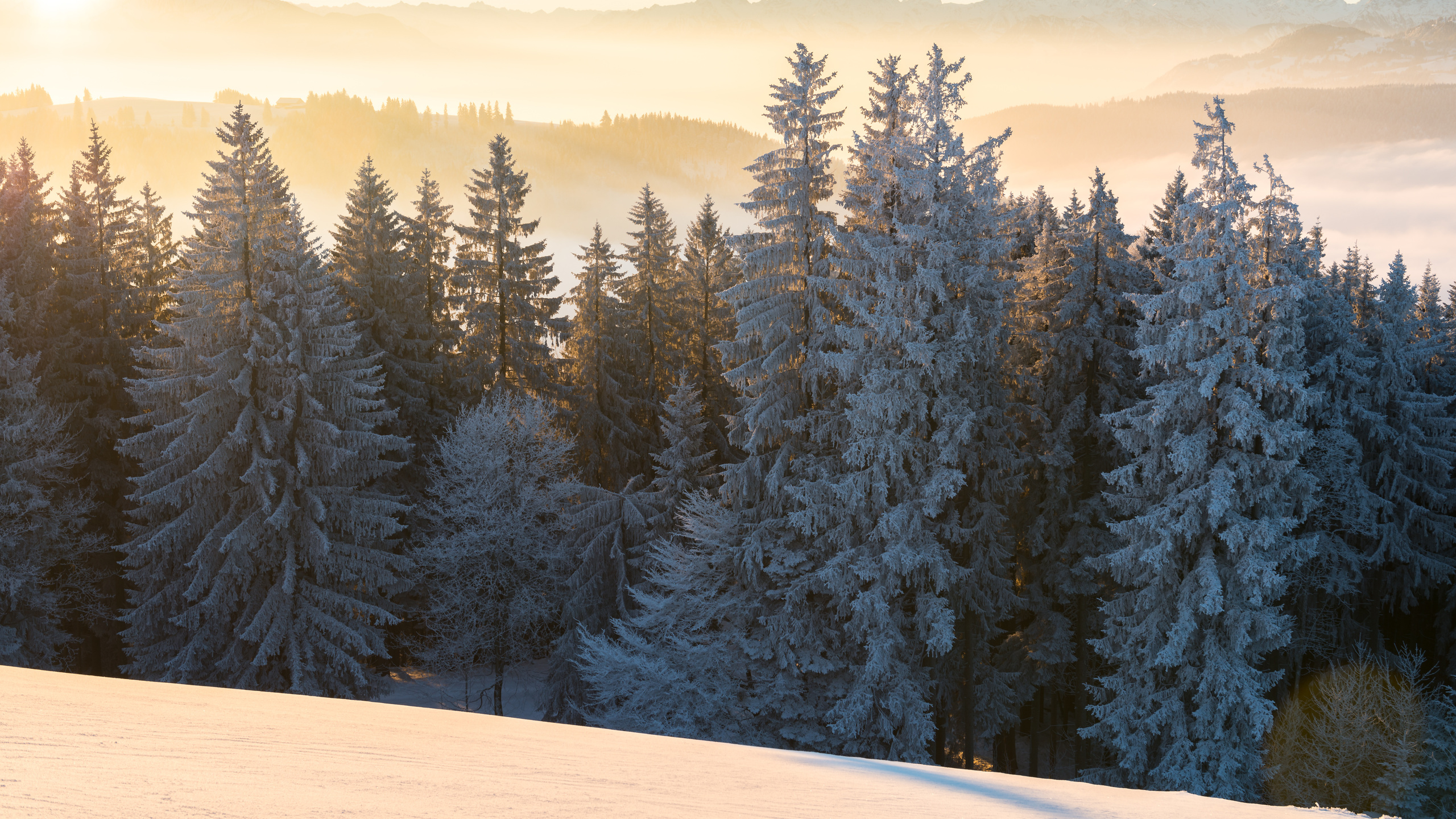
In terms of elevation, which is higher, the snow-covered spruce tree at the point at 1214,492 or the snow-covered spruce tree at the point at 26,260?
the snow-covered spruce tree at the point at 26,260

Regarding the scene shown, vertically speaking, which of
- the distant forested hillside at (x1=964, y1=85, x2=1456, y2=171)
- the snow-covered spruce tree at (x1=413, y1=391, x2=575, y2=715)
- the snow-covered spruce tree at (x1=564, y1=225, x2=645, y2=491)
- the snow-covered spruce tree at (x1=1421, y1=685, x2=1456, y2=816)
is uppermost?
the distant forested hillside at (x1=964, y1=85, x2=1456, y2=171)

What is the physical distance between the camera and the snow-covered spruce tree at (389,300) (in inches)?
1247

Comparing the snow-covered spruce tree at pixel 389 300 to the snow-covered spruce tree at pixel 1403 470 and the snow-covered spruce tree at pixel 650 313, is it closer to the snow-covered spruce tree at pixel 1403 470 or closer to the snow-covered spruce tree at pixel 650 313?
the snow-covered spruce tree at pixel 650 313

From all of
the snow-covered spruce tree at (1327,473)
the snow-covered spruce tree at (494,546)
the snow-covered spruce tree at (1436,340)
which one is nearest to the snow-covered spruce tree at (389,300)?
the snow-covered spruce tree at (494,546)

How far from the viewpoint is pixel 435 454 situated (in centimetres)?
3042

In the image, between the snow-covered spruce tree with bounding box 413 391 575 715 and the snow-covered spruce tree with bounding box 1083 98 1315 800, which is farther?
the snow-covered spruce tree with bounding box 413 391 575 715

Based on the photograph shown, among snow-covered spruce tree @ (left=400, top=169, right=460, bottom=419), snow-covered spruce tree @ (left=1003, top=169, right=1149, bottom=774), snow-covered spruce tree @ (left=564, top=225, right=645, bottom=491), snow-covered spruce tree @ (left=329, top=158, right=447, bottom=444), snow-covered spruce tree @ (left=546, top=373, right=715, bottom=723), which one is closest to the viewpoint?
snow-covered spruce tree @ (left=1003, top=169, right=1149, bottom=774)

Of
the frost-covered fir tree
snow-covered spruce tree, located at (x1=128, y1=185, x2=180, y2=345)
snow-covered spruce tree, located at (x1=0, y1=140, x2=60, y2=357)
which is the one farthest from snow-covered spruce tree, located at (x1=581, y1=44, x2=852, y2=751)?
snow-covered spruce tree, located at (x1=0, y1=140, x2=60, y2=357)

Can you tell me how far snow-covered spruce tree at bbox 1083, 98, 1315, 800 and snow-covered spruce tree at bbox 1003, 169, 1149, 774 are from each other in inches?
118

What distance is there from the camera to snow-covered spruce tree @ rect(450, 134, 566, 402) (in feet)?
108

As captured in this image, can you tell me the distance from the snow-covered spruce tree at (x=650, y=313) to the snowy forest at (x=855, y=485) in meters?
6.71

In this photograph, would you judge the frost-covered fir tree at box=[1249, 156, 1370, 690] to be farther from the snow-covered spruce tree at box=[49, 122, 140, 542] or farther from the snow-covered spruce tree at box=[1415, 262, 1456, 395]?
the snow-covered spruce tree at box=[49, 122, 140, 542]

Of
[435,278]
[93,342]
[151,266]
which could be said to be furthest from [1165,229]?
[151,266]

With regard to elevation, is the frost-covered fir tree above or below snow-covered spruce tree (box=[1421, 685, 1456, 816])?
above
